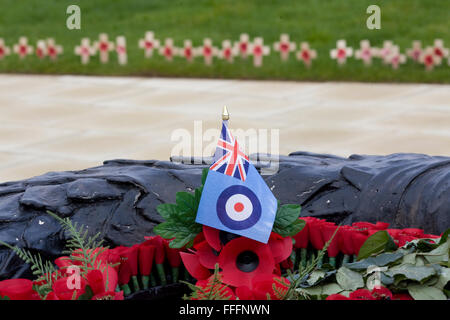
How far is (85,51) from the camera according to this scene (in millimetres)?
10688

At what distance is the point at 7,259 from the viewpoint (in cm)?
246

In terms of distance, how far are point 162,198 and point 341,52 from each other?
738cm

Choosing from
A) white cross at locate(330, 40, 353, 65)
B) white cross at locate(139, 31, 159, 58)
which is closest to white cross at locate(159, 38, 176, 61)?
white cross at locate(139, 31, 159, 58)

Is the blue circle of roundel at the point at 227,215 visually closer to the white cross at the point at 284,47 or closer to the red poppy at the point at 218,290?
the red poppy at the point at 218,290

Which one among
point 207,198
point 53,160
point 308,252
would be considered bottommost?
point 53,160

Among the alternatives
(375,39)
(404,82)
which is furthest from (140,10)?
(404,82)

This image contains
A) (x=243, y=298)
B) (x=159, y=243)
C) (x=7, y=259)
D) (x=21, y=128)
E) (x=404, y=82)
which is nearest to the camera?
(x=243, y=298)

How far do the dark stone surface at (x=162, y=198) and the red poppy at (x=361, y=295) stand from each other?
0.62m

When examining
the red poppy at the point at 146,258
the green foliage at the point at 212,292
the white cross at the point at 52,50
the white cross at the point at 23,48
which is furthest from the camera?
the white cross at the point at 23,48

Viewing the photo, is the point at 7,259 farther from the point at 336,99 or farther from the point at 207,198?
the point at 336,99

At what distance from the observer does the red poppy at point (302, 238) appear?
231 centimetres

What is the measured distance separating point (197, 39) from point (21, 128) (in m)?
3.80

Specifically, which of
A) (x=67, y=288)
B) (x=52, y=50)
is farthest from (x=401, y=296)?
(x=52, y=50)

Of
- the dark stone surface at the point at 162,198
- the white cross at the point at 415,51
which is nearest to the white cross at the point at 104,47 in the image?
the white cross at the point at 415,51
